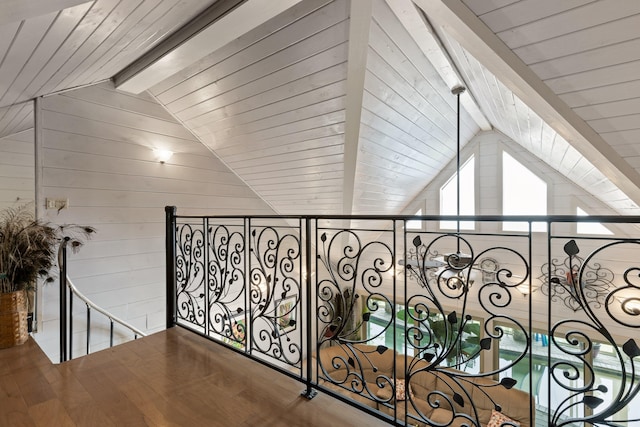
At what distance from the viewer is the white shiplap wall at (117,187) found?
9.87 feet

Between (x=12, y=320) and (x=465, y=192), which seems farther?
(x=465, y=192)

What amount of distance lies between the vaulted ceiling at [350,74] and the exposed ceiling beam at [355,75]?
0.01 metres

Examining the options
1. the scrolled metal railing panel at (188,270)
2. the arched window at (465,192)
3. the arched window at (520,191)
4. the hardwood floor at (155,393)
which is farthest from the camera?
the arched window at (465,192)

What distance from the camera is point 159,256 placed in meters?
3.80

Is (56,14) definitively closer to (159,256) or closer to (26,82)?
(26,82)

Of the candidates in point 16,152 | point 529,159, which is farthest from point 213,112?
point 529,159

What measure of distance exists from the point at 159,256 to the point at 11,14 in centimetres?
297

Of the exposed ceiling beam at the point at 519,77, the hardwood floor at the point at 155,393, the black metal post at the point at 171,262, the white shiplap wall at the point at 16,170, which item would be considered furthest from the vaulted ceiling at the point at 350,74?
the hardwood floor at the point at 155,393

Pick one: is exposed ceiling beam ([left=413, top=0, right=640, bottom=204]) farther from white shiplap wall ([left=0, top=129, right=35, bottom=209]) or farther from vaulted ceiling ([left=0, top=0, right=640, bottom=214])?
white shiplap wall ([left=0, top=129, right=35, bottom=209])

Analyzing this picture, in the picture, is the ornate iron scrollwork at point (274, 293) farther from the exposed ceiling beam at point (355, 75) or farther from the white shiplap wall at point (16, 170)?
the white shiplap wall at point (16, 170)

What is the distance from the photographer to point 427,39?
7.73 feet

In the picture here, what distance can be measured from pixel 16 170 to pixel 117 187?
99 cm

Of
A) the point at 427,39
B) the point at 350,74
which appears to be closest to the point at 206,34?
the point at 350,74

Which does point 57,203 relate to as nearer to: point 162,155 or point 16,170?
point 16,170
